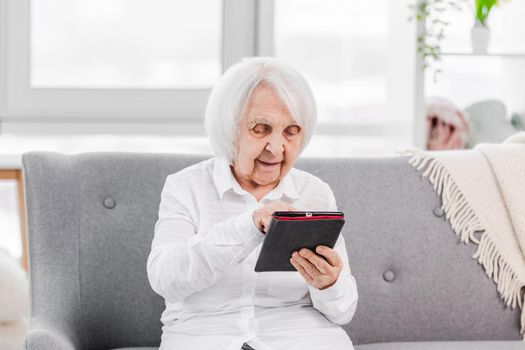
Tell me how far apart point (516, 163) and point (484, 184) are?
0.33 feet

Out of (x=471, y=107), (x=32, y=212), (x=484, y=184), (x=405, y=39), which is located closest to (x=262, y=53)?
(x=405, y=39)

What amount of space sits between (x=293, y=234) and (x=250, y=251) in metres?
0.14

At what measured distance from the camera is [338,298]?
1.84 meters

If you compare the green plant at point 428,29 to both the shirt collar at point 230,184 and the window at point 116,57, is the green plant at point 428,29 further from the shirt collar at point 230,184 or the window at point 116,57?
the shirt collar at point 230,184

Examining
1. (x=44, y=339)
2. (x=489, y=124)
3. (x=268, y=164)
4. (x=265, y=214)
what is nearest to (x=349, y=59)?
(x=489, y=124)

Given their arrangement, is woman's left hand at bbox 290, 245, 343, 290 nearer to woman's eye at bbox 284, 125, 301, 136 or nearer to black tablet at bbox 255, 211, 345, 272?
black tablet at bbox 255, 211, 345, 272

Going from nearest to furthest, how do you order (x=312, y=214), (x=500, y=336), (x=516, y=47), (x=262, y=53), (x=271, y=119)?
(x=312, y=214) < (x=271, y=119) < (x=500, y=336) < (x=262, y=53) < (x=516, y=47)

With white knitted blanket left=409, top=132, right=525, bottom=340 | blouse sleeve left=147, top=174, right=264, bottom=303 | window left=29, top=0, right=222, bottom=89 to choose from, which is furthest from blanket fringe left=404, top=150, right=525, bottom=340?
window left=29, top=0, right=222, bottom=89

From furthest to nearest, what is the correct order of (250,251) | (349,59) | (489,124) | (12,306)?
(349,59), (489,124), (12,306), (250,251)

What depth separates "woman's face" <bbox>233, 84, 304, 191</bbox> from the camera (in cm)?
187

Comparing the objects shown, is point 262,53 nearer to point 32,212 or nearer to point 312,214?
point 32,212

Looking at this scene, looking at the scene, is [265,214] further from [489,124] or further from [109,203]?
[489,124]

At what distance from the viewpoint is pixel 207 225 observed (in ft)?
6.20

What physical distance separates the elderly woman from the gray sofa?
0.24 metres
